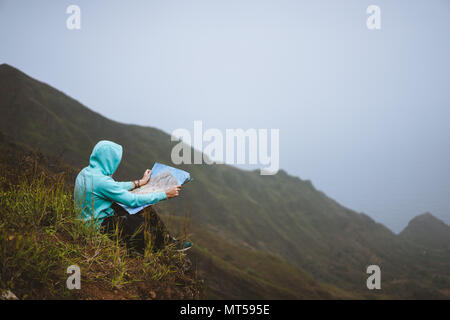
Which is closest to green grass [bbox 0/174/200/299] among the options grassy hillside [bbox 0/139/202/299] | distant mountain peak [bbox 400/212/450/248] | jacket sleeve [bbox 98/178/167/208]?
grassy hillside [bbox 0/139/202/299]

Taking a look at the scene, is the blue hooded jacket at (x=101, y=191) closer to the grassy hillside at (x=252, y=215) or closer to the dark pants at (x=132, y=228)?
the dark pants at (x=132, y=228)

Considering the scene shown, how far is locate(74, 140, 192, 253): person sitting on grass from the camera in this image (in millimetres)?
2797

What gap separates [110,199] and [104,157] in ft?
1.54

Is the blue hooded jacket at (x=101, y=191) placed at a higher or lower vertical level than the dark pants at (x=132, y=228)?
higher

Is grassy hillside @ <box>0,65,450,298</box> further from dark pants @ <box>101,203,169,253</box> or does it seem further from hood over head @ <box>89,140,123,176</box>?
hood over head @ <box>89,140,123,176</box>

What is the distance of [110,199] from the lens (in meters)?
2.92

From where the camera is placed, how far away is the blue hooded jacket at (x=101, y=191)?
278 cm

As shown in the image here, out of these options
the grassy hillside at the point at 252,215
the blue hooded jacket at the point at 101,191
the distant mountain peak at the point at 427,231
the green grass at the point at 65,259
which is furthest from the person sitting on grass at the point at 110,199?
the distant mountain peak at the point at 427,231

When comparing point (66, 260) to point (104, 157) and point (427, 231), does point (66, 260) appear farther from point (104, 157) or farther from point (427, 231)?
point (427, 231)

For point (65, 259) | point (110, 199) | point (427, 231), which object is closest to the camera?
point (65, 259)

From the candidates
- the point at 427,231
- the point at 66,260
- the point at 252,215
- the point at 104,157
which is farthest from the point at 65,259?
the point at 427,231
